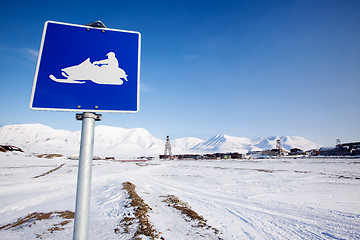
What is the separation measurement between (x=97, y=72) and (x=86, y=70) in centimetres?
10

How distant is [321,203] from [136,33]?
35.5ft

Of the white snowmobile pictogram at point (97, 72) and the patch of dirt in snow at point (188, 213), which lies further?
the patch of dirt in snow at point (188, 213)

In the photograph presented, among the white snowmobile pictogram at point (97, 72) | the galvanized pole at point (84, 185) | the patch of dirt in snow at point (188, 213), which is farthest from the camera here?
the patch of dirt in snow at point (188, 213)

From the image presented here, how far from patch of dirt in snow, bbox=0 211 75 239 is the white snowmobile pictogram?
16.8 feet

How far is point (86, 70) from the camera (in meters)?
1.65

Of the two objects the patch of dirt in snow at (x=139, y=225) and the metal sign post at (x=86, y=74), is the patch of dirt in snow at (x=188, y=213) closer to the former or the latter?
the patch of dirt in snow at (x=139, y=225)

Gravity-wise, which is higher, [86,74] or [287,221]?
[86,74]

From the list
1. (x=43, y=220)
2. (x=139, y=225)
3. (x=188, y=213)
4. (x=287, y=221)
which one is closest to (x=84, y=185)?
(x=139, y=225)

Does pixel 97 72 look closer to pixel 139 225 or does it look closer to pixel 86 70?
pixel 86 70

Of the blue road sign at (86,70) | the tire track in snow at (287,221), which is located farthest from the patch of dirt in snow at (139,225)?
the blue road sign at (86,70)

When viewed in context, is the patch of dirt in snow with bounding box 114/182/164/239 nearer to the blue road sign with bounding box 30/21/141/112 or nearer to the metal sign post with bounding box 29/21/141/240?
the metal sign post with bounding box 29/21/141/240

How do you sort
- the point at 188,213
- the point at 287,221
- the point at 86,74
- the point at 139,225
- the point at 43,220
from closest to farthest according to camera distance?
the point at 86,74
the point at 139,225
the point at 43,220
the point at 287,221
the point at 188,213

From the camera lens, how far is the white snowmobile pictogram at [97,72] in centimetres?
159

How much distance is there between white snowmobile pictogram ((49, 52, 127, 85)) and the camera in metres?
1.59
